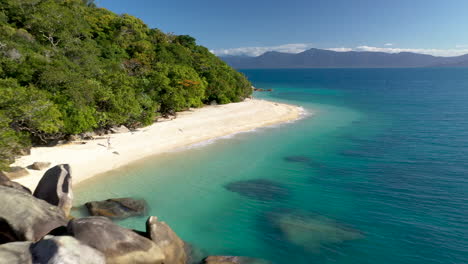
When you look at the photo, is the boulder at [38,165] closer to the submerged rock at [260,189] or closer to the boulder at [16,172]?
the boulder at [16,172]

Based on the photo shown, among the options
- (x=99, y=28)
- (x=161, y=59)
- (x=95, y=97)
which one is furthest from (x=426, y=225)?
(x=99, y=28)

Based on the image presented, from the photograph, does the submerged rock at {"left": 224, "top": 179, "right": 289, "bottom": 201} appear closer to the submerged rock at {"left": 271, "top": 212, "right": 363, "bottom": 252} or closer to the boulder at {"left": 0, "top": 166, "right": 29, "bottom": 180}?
the submerged rock at {"left": 271, "top": 212, "right": 363, "bottom": 252}

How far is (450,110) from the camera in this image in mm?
42969

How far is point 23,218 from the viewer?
31.3 feet

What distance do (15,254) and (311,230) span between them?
10.9 metres

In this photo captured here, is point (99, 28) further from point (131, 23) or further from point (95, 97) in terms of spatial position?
point (95, 97)

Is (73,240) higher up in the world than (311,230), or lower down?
higher up

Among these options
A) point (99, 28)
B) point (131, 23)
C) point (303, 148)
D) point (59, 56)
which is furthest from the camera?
point (131, 23)

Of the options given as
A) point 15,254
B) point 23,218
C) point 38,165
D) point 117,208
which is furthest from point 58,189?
point 38,165

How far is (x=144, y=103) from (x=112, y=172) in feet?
37.0

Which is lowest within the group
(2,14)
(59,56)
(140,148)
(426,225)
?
(426,225)

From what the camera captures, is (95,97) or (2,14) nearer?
(95,97)

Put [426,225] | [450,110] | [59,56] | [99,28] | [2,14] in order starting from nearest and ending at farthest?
[426,225] → [59,56] → [2,14] → [450,110] → [99,28]

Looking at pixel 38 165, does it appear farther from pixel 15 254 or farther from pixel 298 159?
pixel 298 159
